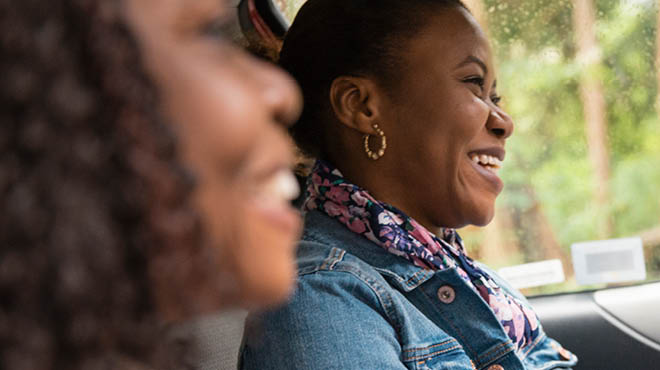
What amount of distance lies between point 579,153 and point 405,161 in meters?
0.94

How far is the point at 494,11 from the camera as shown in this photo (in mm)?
1843

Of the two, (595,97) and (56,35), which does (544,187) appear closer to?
(595,97)

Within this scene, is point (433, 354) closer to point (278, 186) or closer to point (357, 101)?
point (357, 101)

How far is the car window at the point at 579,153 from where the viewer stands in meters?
1.95

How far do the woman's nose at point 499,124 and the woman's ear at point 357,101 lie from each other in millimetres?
261

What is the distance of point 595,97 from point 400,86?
97 cm

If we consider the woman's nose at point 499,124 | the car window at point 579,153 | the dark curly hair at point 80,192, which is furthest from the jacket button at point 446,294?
the dark curly hair at point 80,192

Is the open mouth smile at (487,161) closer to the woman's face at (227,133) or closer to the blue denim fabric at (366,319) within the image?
the blue denim fabric at (366,319)

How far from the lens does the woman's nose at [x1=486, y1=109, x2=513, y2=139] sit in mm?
1369

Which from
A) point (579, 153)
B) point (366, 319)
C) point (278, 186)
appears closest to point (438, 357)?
point (366, 319)

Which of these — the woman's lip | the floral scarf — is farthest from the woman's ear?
the woman's lip

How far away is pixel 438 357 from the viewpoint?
1.08m

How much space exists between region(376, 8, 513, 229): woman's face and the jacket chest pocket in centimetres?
30

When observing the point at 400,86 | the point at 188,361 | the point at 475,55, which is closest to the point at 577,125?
the point at 475,55
